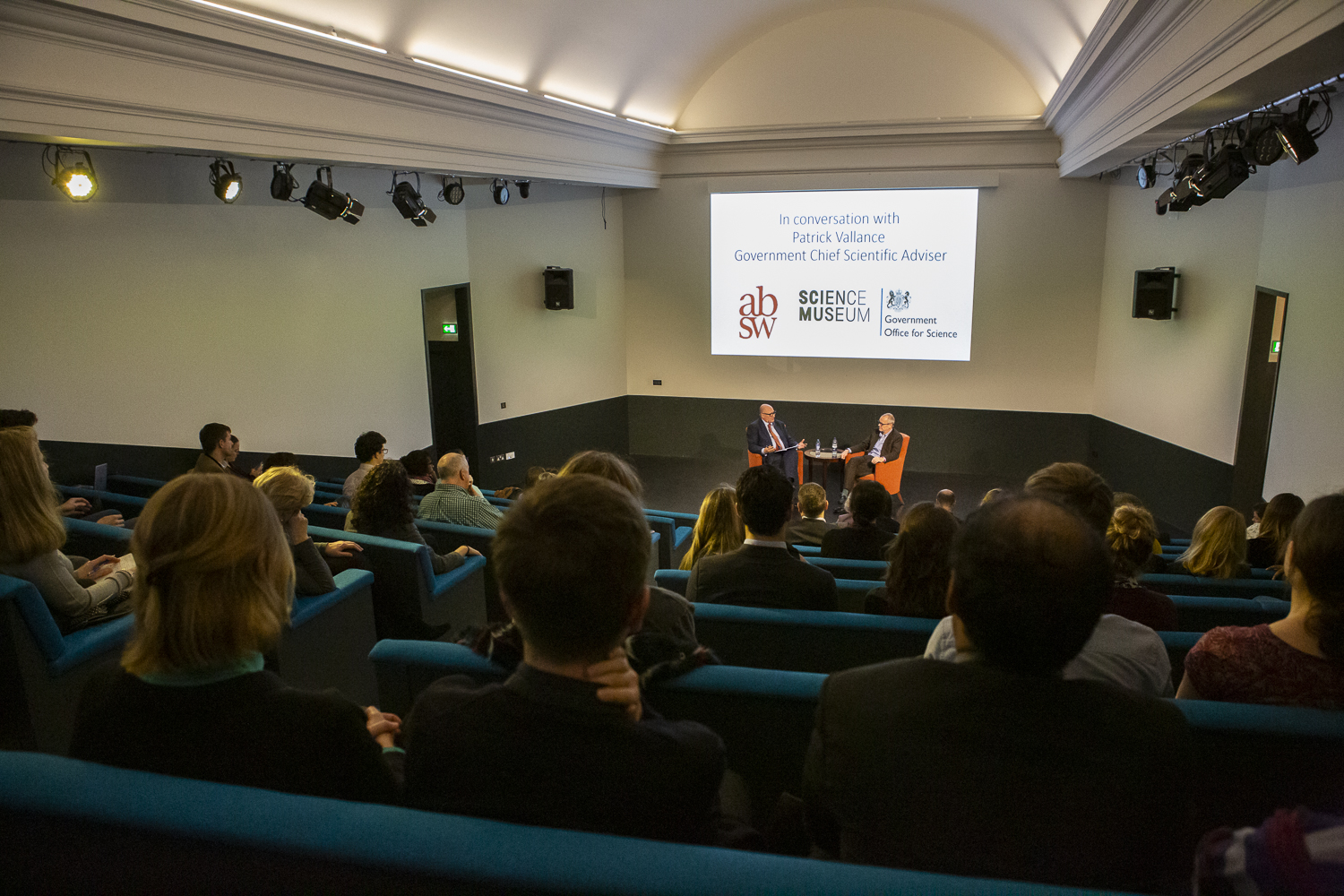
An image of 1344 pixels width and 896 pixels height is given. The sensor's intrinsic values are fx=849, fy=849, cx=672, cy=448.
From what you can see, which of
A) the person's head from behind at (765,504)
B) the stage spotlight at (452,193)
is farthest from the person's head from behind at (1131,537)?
the stage spotlight at (452,193)

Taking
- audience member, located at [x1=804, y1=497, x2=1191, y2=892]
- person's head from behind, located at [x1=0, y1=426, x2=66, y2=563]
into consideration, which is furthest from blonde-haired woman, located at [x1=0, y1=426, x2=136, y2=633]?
audience member, located at [x1=804, y1=497, x2=1191, y2=892]

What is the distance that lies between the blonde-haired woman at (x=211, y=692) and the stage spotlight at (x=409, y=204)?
609cm

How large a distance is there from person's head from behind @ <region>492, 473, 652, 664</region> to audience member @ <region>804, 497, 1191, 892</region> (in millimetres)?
386

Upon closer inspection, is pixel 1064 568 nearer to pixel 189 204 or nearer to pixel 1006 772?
pixel 1006 772

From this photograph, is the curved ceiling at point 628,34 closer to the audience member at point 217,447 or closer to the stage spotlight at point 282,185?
the stage spotlight at point 282,185

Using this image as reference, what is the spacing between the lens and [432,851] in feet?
3.39

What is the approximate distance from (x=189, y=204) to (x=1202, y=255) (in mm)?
7911

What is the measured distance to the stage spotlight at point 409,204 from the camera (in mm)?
6940

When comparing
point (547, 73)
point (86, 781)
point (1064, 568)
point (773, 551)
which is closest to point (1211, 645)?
point (1064, 568)

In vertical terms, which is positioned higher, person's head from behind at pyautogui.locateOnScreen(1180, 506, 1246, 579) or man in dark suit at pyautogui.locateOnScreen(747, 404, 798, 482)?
person's head from behind at pyautogui.locateOnScreen(1180, 506, 1246, 579)

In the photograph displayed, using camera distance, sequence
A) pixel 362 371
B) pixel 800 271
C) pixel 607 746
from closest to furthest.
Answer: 1. pixel 607 746
2. pixel 362 371
3. pixel 800 271

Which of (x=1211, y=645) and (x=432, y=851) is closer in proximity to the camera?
(x=432, y=851)

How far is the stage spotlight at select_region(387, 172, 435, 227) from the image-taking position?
6.94 meters

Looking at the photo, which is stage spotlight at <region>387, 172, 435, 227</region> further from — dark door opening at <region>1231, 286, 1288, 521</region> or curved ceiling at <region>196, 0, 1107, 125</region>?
dark door opening at <region>1231, 286, 1288, 521</region>
